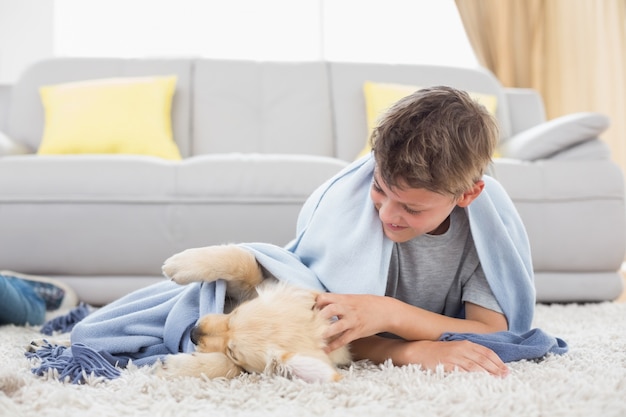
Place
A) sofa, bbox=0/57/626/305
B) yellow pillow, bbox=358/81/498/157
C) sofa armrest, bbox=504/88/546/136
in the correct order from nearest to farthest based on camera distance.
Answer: sofa, bbox=0/57/626/305 < yellow pillow, bbox=358/81/498/157 < sofa armrest, bbox=504/88/546/136

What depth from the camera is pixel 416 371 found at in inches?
47.2

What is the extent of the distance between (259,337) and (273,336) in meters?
0.03

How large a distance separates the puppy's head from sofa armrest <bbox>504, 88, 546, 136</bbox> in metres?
2.42

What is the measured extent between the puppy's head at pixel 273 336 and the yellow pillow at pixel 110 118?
5.75 ft

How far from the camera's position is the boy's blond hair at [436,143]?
45.2 inches

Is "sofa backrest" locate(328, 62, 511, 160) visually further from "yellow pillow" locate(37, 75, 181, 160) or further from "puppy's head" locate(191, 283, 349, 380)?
"puppy's head" locate(191, 283, 349, 380)

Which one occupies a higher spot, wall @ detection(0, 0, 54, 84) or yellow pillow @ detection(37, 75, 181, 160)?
wall @ detection(0, 0, 54, 84)

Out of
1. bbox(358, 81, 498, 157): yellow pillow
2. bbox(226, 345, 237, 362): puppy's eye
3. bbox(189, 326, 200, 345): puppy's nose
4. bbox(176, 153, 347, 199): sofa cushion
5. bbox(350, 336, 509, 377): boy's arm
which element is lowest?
bbox(350, 336, 509, 377): boy's arm

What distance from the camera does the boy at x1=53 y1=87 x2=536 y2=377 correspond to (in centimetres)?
118

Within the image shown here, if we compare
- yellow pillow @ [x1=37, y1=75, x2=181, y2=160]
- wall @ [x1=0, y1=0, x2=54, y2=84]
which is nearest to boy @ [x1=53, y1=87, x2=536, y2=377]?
yellow pillow @ [x1=37, y1=75, x2=181, y2=160]

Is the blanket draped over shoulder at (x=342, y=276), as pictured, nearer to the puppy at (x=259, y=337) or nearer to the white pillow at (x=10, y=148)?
the puppy at (x=259, y=337)

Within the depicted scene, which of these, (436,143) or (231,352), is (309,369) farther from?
(436,143)

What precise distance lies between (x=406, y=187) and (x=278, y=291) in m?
0.30

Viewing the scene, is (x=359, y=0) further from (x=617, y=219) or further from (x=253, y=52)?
(x=617, y=219)
